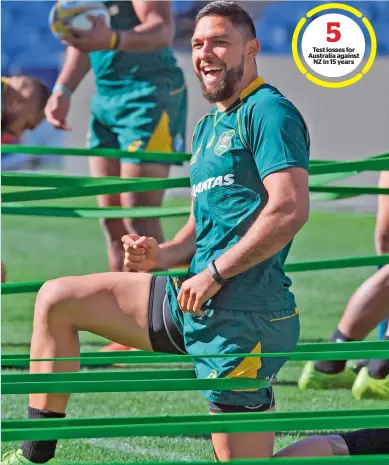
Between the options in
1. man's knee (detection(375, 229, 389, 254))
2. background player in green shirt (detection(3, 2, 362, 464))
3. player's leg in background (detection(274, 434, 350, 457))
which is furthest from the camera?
man's knee (detection(375, 229, 389, 254))

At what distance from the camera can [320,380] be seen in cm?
490

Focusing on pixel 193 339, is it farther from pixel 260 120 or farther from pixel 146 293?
pixel 260 120

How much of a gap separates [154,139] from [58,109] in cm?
56

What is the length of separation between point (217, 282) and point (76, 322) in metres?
0.51

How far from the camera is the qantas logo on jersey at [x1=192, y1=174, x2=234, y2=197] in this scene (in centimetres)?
311

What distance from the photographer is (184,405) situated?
4.64 meters

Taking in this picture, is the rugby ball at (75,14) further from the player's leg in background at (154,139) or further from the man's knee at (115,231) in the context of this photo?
the man's knee at (115,231)

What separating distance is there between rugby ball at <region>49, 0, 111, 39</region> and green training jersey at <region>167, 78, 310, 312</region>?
2.26 metres

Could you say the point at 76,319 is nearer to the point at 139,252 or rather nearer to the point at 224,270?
the point at 139,252

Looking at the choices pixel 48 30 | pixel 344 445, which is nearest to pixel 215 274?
pixel 344 445

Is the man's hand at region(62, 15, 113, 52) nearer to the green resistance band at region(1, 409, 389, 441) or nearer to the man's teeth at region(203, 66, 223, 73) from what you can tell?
the man's teeth at region(203, 66, 223, 73)

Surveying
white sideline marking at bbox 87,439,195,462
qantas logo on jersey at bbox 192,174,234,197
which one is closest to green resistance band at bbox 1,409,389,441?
qantas logo on jersey at bbox 192,174,234,197

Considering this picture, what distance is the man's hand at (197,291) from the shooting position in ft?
9.88

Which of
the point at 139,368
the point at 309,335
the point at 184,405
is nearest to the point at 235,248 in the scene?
the point at 184,405
